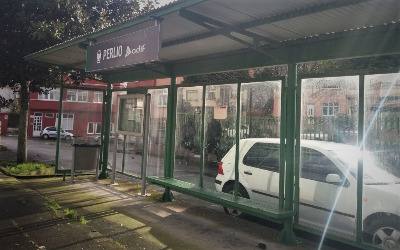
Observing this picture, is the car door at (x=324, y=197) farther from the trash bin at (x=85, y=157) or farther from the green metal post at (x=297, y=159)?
the trash bin at (x=85, y=157)

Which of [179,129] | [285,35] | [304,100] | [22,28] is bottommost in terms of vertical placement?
[179,129]

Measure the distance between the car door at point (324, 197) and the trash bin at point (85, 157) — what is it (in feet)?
19.1

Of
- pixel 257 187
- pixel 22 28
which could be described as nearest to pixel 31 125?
pixel 22 28

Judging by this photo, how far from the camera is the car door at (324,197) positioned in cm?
480

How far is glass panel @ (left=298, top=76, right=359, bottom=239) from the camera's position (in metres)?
4.80

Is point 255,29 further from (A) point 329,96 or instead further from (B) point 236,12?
(A) point 329,96

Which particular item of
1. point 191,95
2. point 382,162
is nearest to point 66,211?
point 191,95

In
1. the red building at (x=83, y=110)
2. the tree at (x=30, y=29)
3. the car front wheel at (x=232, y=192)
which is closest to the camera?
the car front wheel at (x=232, y=192)

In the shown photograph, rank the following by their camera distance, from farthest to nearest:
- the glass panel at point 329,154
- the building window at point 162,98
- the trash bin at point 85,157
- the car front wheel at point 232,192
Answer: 1. the trash bin at point 85,157
2. the building window at point 162,98
3. the car front wheel at point 232,192
4. the glass panel at point 329,154

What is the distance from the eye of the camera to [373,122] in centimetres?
458

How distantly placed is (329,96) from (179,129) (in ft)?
11.4

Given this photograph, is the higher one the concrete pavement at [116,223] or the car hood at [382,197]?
the car hood at [382,197]

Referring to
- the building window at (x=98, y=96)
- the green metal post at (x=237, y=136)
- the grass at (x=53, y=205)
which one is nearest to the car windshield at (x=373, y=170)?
the green metal post at (x=237, y=136)

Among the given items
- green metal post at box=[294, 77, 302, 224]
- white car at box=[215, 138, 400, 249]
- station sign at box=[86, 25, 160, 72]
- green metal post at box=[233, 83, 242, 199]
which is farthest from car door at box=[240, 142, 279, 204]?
station sign at box=[86, 25, 160, 72]
